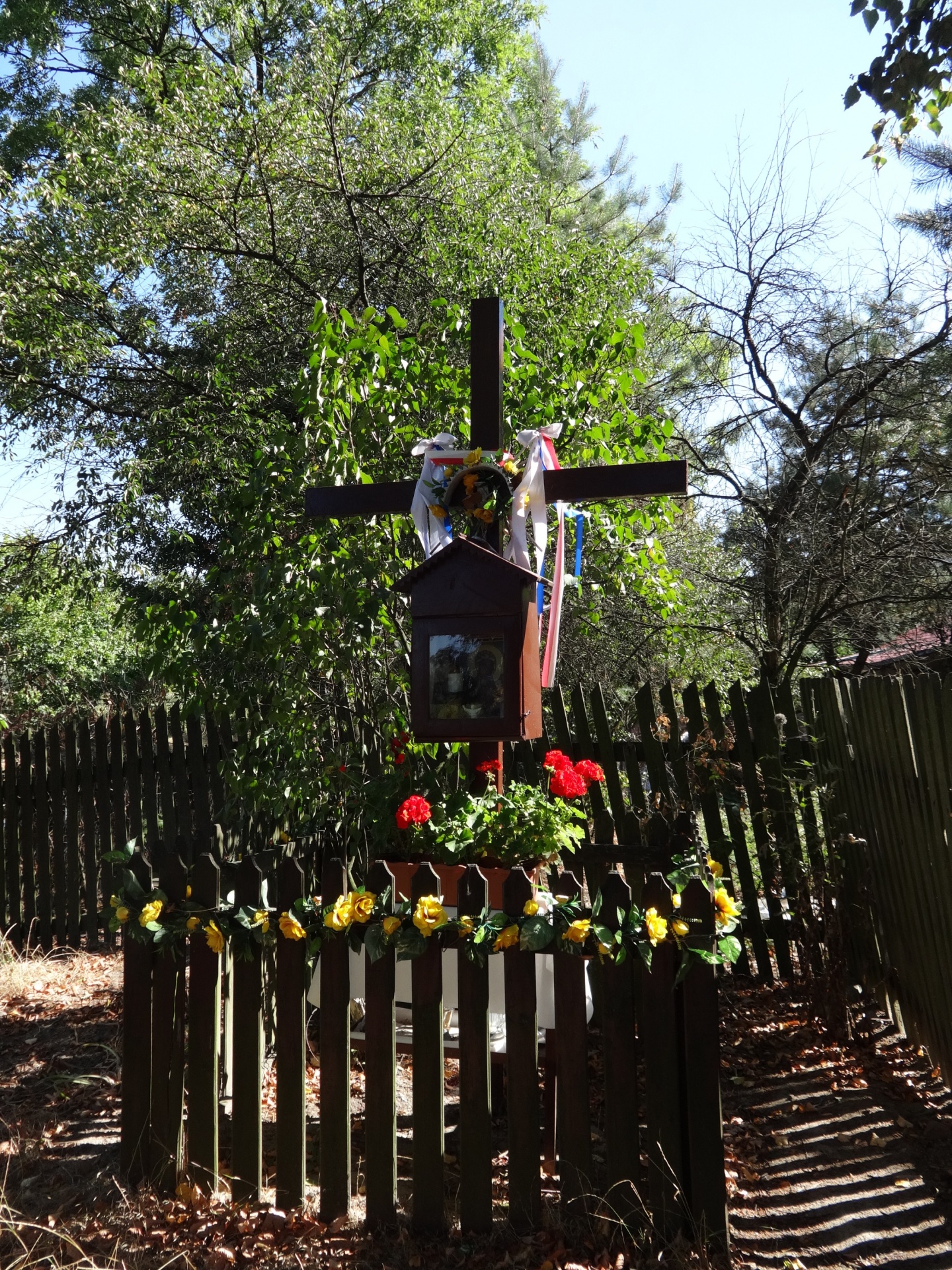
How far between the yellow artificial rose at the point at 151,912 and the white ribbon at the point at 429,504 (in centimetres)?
166

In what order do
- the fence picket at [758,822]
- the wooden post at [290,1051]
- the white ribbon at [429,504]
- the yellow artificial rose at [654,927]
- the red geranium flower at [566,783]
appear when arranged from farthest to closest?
the fence picket at [758,822], the white ribbon at [429,504], the red geranium flower at [566,783], the wooden post at [290,1051], the yellow artificial rose at [654,927]

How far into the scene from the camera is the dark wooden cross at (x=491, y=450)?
11.6 ft

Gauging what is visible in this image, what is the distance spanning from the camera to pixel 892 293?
7582 millimetres

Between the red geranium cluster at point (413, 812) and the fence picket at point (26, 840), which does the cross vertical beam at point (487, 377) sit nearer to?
the red geranium cluster at point (413, 812)

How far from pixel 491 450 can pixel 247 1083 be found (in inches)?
96.8

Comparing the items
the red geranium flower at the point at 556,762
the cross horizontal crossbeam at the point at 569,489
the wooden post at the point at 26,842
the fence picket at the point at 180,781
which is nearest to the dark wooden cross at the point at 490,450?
the cross horizontal crossbeam at the point at 569,489

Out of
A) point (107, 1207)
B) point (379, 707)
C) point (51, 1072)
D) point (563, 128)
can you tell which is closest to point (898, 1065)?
point (379, 707)

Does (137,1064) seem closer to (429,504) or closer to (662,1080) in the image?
(662,1080)

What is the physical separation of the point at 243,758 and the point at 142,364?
6094mm

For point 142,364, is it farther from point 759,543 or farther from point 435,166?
point 759,543

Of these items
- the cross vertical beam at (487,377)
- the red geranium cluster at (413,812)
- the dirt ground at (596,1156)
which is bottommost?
the dirt ground at (596,1156)

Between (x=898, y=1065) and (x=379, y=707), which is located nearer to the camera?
(x=898, y=1065)

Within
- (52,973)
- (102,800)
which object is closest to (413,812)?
(52,973)

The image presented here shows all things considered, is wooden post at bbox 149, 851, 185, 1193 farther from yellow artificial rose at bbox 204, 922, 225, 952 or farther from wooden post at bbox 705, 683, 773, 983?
wooden post at bbox 705, 683, 773, 983
